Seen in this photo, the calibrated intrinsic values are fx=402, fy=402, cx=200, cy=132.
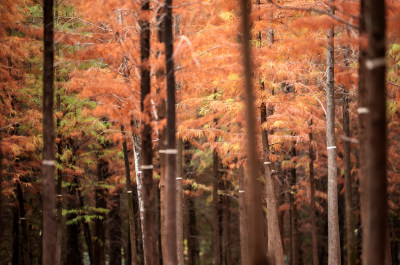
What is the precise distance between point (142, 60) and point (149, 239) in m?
4.11

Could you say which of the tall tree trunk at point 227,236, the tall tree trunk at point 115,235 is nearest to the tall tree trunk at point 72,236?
the tall tree trunk at point 115,235

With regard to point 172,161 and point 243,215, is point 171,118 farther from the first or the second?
point 243,215

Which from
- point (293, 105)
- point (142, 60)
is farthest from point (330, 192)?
point (142, 60)

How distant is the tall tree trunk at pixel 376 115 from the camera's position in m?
5.81

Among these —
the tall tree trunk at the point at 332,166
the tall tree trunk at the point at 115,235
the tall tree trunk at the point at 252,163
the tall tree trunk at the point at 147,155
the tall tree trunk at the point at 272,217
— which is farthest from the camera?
the tall tree trunk at the point at 115,235

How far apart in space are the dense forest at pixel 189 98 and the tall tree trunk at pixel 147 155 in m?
0.03

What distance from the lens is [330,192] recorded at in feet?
41.1

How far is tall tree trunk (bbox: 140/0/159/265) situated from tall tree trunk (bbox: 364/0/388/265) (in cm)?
471

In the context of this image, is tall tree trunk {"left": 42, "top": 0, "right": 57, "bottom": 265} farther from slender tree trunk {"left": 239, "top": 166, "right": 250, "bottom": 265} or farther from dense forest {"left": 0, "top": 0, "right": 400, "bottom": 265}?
slender tree trunk {"left": 239, "top": 166, "right": 250, "bottom": 265}

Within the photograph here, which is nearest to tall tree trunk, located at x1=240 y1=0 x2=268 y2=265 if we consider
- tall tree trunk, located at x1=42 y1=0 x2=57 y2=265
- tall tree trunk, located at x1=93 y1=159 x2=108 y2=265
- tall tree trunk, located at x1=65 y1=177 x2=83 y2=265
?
tall tree trunk, located at x1=42 y1=0 x2=57 y2=265

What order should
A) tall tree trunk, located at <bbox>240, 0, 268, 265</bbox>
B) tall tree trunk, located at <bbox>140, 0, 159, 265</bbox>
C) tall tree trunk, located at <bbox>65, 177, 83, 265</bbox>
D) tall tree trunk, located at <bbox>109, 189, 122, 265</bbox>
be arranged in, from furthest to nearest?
tall tree trunk, located at <bbox>109, 189, 122, 265</bbox> < tall tree trunk, located at <bbox>65, 177, 83, 265</bbox> < tall tree trunk, located at <bbox>140, 0, 159, 265</bbox> < tall tree trunk, located at <bbox>240, 0, 268, 265</bbox>

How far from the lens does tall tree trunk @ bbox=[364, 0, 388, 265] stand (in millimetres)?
5812

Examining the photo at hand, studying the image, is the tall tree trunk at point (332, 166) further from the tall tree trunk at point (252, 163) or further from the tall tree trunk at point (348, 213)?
the tall tree trunk at point (252, 163)

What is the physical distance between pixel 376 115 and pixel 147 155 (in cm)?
499
